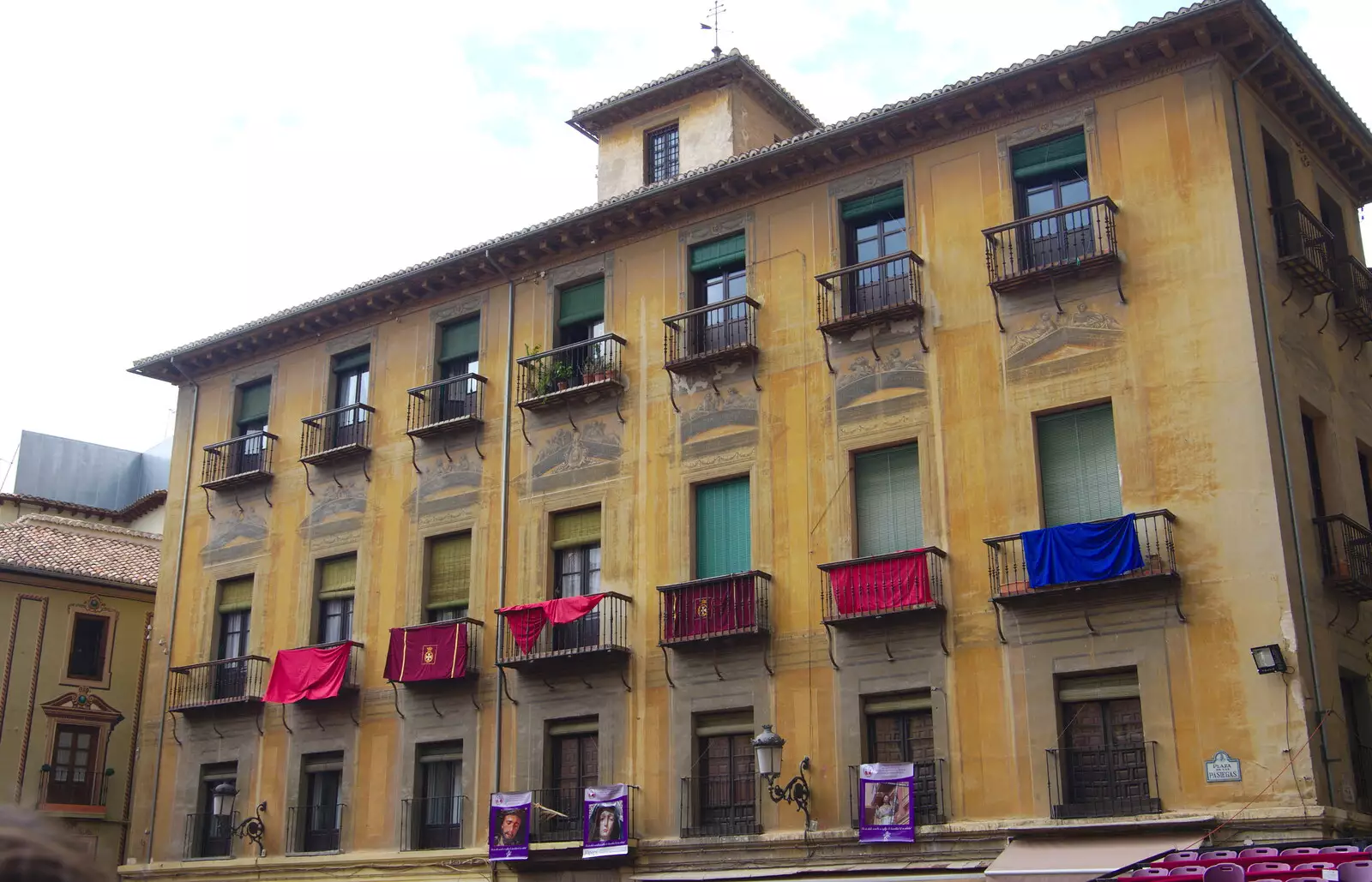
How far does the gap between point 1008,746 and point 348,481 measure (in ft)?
45.4

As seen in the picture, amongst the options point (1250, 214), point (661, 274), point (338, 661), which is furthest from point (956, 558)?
point (338, 661)

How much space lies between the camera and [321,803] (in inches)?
1045

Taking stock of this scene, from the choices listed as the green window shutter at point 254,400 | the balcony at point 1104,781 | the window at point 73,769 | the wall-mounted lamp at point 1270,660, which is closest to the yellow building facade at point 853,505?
the balcony at point 1104,781

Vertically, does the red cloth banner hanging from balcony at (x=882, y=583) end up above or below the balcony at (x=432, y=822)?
above

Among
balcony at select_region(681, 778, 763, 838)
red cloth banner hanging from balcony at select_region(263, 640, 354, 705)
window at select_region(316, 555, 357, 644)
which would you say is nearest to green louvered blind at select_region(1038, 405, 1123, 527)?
balcony at select_region(681, 778, 763, 838)

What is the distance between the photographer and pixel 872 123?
22.6m

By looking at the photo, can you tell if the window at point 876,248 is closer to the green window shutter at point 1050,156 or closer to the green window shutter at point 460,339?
the green window shutter at point 1050,156

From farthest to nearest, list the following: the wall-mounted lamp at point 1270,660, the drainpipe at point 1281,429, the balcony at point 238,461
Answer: the balcony at point 238,461, the drainpipe at point 1281,429, the wall-mounted lamp at point 1270,660

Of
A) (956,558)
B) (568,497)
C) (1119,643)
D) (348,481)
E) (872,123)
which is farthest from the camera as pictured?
(348,481)

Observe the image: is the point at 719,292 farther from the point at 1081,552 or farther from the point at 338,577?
the point at 338,577

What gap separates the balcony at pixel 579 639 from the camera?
2331 cm

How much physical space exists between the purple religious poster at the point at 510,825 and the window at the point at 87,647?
15.5 meters

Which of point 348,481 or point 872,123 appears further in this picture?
point 348,481

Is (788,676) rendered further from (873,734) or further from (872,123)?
(872,123)
